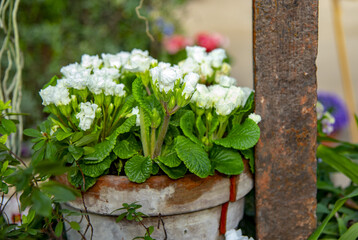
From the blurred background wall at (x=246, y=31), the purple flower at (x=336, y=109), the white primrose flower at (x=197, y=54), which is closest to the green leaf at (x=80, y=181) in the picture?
the white primrose flower at (x=197, y=54)

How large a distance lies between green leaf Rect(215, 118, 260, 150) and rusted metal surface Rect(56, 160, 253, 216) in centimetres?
10

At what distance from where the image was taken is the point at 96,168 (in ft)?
3.67

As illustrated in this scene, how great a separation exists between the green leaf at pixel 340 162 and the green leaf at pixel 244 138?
0.43 metres

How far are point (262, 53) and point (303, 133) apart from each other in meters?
0.27

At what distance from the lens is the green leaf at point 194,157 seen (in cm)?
107

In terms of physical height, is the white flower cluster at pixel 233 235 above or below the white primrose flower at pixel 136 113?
below

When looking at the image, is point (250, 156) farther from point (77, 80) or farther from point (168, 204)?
point (77, 80)

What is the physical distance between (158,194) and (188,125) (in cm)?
22

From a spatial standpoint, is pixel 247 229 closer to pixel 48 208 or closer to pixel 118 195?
pixel 118 195

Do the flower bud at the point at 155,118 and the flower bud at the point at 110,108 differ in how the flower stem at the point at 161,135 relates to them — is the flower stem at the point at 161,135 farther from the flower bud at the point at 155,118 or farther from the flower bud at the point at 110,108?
the flower bud at the point at 110,108

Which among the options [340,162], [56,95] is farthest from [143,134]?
[340,162]

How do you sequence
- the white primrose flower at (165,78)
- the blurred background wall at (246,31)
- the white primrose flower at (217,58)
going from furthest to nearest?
1. the blurred background wall at (246,31)
2. the white primrose flower at (217,58)
3. the white primrose flower at (165,78)

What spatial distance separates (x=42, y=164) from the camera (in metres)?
0.77

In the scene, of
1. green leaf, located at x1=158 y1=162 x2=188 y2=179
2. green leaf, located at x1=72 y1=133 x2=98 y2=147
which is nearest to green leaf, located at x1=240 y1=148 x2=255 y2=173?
green leaf, located at x1=158 y1=162 x2=188 y2=179
